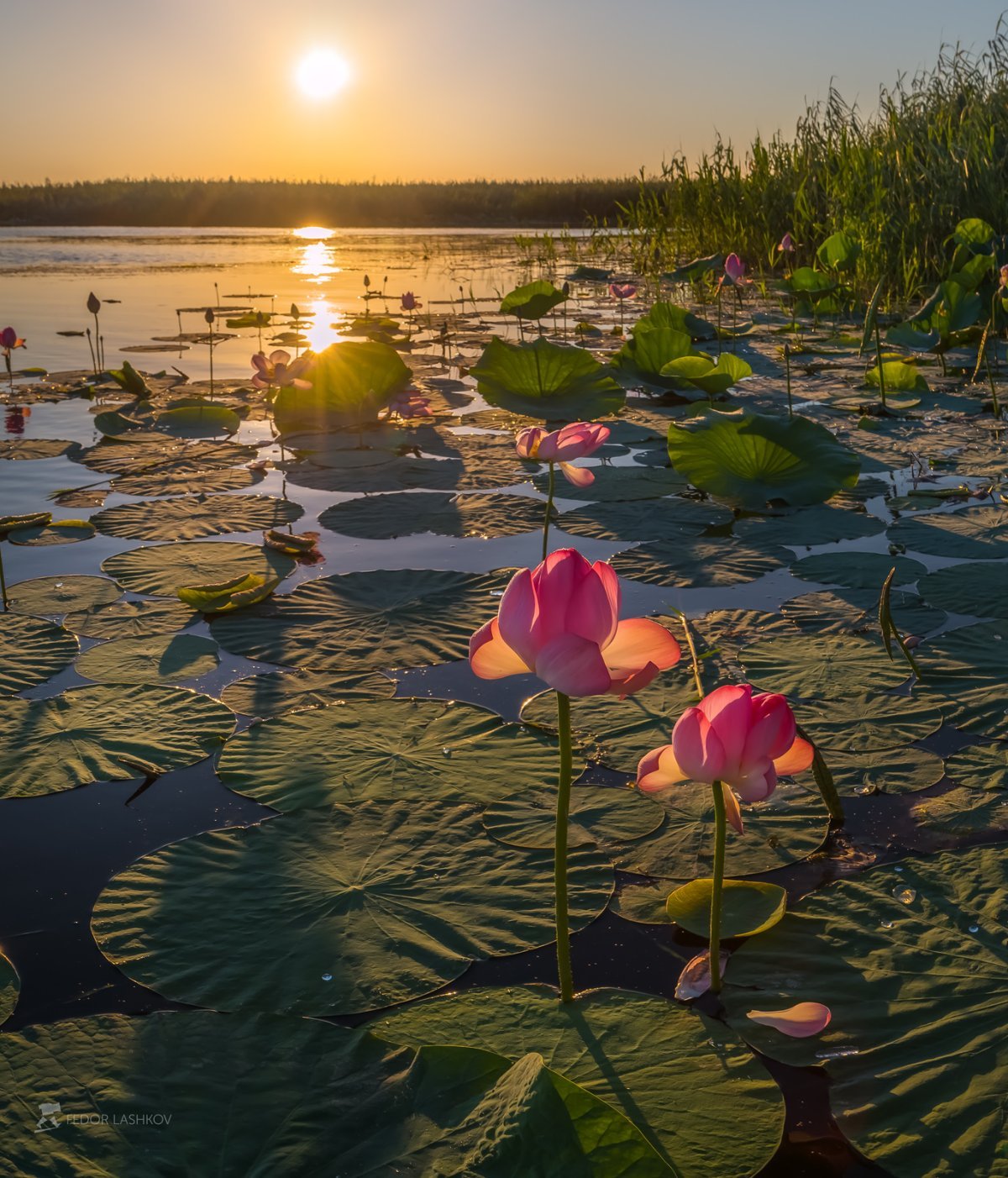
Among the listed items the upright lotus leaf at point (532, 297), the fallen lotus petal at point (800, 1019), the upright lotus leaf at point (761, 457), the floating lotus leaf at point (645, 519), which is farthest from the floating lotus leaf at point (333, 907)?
the upright lotus leaf at point (532, 297)

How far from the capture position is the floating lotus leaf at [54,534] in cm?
259

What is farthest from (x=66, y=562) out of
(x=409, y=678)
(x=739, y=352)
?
(x=739, y=352)

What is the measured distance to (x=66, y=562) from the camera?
8.03 feet

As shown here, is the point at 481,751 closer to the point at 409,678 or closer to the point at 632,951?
the point at 409,678

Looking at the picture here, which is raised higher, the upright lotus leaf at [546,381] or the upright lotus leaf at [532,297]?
the upright lotus leaf at [532,297]

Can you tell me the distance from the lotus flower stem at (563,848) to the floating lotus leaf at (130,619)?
1.29 m

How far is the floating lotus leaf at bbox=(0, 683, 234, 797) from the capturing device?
4.77ft

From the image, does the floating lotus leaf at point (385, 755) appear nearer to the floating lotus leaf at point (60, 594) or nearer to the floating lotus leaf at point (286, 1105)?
the floating lotus leaf at point (286, 1105)

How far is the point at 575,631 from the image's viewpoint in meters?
0.81

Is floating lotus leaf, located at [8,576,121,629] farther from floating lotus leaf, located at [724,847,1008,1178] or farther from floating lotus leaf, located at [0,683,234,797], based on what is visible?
floating lotus leaf, located at [724,847,1008,1178]

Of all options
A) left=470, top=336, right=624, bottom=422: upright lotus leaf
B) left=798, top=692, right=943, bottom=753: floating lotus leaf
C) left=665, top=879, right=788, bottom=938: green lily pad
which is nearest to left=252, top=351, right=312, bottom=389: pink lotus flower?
left=470, top=336, right=624, bottom=422: upright lotus leaf

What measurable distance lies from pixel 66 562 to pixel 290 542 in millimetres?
536

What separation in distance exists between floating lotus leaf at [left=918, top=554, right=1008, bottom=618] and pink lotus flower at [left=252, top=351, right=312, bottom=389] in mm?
2365

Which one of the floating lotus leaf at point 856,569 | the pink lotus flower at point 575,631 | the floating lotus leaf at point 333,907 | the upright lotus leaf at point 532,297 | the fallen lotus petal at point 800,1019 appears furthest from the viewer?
the upright lotus leaf at point 532,297
